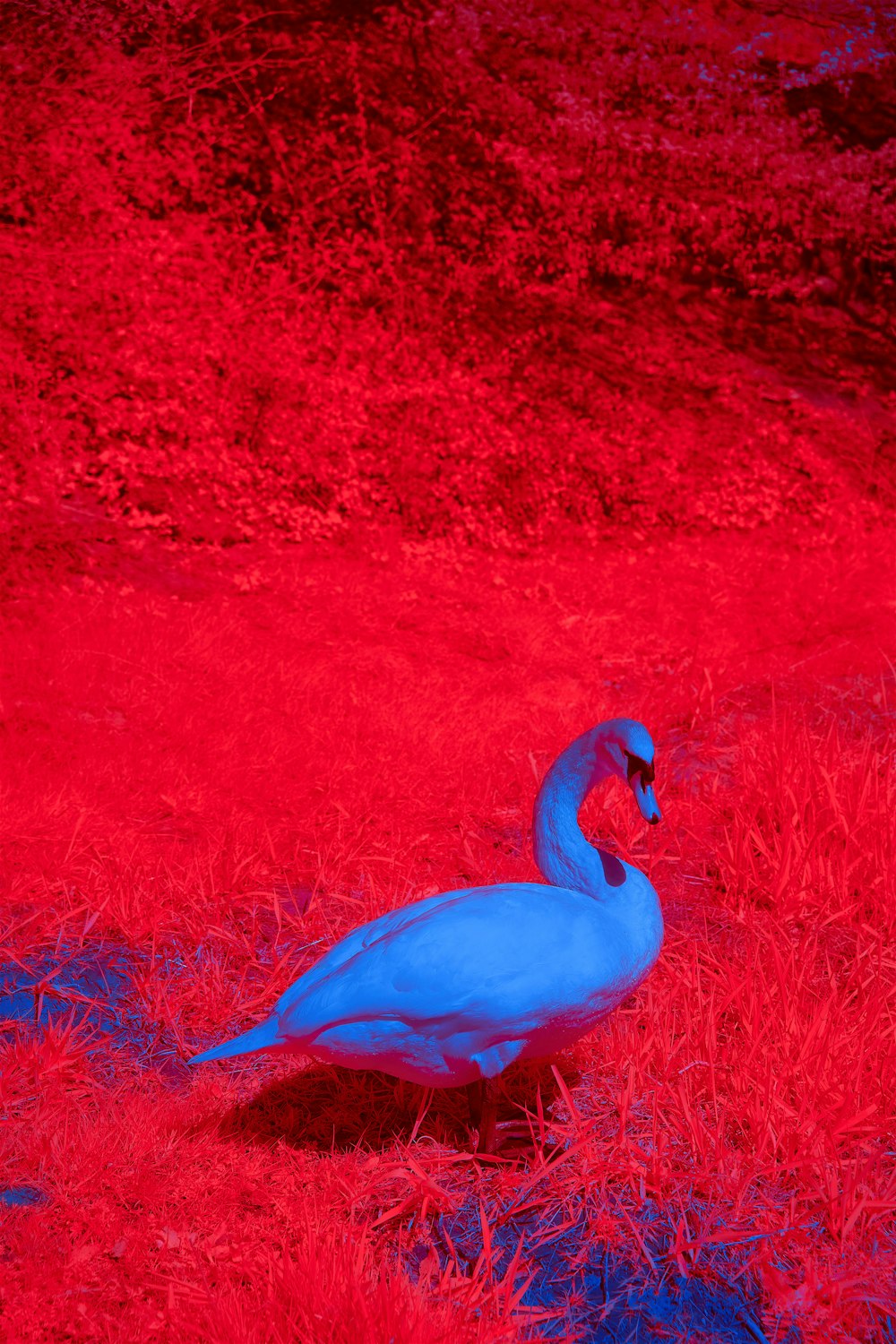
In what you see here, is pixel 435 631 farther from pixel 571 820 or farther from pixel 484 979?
pixel 484 979

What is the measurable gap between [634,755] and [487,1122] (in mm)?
480

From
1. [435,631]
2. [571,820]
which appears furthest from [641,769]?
[435,631]

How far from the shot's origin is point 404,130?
340 centimetres

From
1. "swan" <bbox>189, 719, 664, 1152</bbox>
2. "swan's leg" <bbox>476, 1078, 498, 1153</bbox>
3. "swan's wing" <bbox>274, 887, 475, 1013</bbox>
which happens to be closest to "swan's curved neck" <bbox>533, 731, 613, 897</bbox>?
"swan" <bbox>189, 719, 664, 1152</bbox>

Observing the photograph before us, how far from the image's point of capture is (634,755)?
1432 millimetres

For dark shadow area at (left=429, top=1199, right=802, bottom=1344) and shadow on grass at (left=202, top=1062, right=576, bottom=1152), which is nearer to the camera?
dark shadow area at (left=429, top=1199, right=802, bottom=1344)

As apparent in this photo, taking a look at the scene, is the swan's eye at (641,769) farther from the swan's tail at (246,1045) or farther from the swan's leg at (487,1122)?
the swan's tail at (246,1045)

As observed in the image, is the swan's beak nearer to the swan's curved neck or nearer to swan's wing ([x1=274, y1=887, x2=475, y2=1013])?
the swan's curved neck

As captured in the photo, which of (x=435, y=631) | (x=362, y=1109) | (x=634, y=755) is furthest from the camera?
(x=435, y=631)

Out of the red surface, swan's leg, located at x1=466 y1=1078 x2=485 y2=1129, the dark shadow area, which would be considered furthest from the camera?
swan's leg, located at x1=466 y1=1078 x2=485 y2=1129

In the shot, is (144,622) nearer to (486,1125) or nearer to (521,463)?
(521,463)

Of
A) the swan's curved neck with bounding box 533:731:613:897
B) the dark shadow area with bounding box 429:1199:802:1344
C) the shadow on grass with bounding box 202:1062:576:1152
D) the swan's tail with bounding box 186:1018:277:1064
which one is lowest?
the shadow on grass with bounding box 202:1062:576:1152

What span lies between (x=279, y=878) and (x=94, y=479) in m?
1.42

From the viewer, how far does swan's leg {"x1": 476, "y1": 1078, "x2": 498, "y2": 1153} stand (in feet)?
4.70
